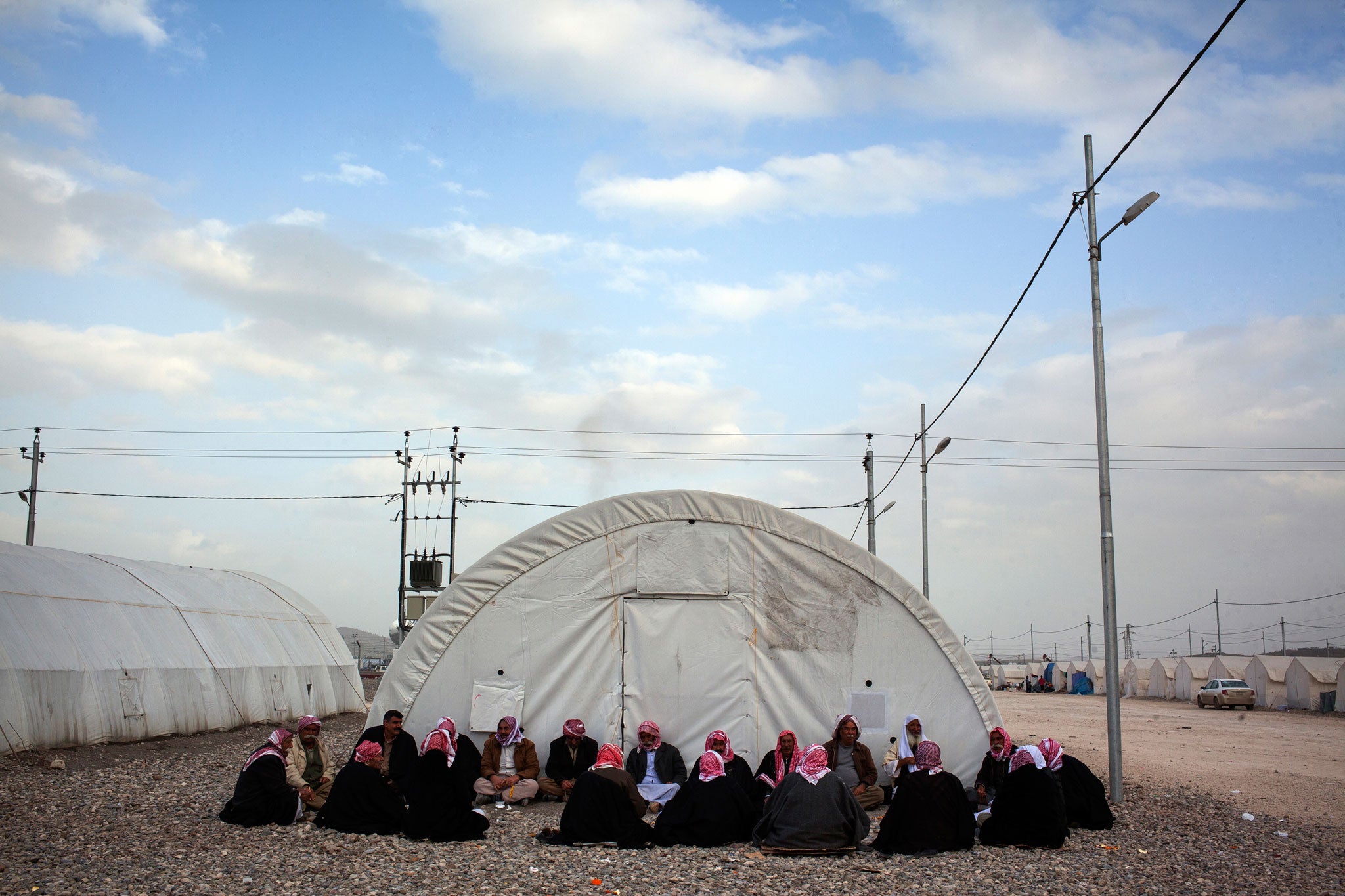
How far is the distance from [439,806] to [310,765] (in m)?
2.07

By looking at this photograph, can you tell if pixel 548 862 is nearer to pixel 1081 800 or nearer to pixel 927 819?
pixel 927 819

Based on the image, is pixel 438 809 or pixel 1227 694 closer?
pixel 438 809

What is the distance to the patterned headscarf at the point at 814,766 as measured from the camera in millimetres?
8977

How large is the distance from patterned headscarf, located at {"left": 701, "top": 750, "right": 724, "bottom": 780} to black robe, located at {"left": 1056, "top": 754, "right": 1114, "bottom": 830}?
10.4 feet

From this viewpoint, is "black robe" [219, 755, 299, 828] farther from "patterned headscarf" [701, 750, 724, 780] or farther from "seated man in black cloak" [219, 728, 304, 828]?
"patterned headscarf" [701, 750, 724, 780]

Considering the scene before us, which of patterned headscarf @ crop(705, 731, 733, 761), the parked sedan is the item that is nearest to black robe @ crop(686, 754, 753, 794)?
patterned headscarf @ crop(705, 731, 733, 761)

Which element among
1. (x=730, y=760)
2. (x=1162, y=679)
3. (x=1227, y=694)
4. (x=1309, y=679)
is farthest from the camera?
(x=1162, y=679)

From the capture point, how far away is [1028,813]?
29.4ft

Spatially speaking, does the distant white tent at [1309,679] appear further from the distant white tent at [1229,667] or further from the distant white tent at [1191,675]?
the distant white tent at [1191,675]

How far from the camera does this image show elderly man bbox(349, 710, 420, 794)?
35.8ft

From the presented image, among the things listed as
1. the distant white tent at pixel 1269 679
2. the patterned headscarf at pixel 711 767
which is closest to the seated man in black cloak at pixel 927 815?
the patterned headscarf at pixel 711 767

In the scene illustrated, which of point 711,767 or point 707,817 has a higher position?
point 711,767

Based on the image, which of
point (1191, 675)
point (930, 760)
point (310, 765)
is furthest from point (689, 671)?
point (1191, 675)

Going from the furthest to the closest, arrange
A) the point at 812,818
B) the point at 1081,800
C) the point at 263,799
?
1. the point at 1081,800
2. the point at 263,799
3. the point at 812,818
